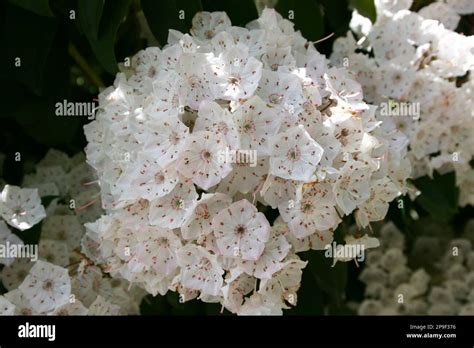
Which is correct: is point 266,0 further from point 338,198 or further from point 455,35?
point 338,198

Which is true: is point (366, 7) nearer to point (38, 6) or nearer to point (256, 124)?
point (256, 124)

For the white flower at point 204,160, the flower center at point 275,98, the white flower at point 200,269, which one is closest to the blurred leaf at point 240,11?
the flower center at point 275,98

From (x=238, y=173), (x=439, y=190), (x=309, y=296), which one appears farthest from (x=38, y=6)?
(x=439, y=190)

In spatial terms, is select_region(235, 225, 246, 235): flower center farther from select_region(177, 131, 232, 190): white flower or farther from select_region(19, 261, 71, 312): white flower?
select_region(19, 261, 71, 312): white flower

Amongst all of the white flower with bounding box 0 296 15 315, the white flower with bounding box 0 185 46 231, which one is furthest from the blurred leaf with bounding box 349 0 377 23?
the white flower with bounding box 0 296 15 315

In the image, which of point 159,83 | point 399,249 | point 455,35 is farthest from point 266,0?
point 399,249

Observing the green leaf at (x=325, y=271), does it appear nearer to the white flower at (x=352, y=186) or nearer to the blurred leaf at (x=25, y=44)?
the white flower at (x=352, y=186)
